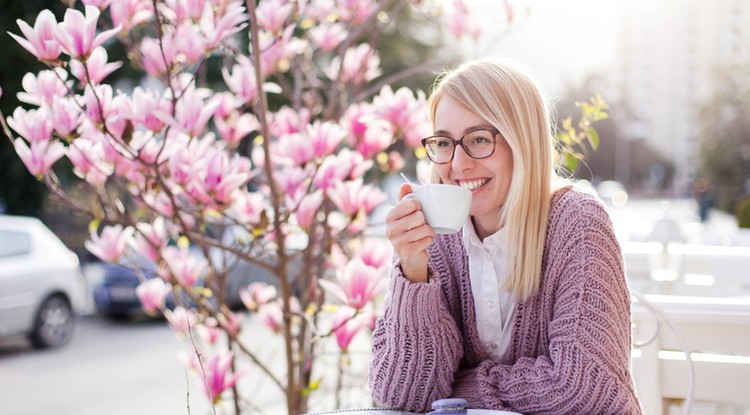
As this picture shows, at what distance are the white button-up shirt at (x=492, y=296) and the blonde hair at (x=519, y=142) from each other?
0.05 m

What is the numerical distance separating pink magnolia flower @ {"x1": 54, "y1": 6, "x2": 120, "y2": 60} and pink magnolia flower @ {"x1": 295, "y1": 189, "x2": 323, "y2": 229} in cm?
65

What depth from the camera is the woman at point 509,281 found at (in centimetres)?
153

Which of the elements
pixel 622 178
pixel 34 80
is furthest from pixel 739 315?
pixel 622 178

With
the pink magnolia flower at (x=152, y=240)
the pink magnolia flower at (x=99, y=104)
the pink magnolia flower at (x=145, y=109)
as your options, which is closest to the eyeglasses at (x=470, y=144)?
the pink magnolia flower at (x=145, y=109)

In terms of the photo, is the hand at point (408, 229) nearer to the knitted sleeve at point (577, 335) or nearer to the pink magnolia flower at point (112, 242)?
the knitted sleeve at point (577, 335)

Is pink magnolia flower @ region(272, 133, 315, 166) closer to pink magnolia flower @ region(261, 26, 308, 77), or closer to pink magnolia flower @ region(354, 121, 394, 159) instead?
pink magnolia flower @ region(354, 121, 394, 159)

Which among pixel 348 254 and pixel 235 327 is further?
pixel 348 254

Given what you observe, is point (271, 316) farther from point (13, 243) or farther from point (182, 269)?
point (13, 243)

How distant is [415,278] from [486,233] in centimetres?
24

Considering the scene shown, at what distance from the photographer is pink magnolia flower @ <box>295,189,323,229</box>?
6.78ft

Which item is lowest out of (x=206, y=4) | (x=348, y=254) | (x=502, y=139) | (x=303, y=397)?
(x=303, y=397)

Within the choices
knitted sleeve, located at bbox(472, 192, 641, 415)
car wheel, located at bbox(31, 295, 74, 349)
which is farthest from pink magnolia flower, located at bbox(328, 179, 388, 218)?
car wheel, located at bbox(31, 295, 74, 349)

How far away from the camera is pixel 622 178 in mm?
64000

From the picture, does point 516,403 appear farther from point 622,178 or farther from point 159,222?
point 622,178
